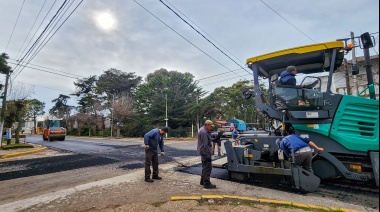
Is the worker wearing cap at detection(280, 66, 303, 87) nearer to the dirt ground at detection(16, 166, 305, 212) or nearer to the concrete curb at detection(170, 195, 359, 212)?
the concrete curb at detection(170, 195, 359, 212)

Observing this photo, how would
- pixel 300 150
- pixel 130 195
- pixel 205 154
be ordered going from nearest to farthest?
pixel 300 150 → pixel 130 195 → pixel 205 154

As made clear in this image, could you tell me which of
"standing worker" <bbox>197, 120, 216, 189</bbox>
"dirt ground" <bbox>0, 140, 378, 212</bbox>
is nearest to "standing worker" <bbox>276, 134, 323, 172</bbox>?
"dirt ground" <bbox>0, 140, 378, 212</bbox>

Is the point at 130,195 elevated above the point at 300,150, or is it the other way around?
the point at 300,150

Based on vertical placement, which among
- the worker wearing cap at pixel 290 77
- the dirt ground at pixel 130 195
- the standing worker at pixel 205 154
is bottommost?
the dirt ground at pixel 130 195

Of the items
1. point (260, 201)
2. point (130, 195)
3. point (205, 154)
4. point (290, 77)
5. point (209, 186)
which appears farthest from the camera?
point (205, 154)

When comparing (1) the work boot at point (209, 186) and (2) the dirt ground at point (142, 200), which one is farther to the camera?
A: (1) the work boot at point (209, 186)

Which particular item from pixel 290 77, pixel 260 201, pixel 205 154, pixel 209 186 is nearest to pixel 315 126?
pixel 290 77

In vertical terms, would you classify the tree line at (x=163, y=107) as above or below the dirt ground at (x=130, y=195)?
above

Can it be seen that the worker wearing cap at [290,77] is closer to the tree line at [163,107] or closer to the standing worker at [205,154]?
the standing worker at [205,154]

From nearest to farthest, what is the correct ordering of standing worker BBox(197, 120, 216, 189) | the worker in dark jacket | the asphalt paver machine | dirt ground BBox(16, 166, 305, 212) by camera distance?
dirt ground BBox(16, 166, 305, 212) < the asphalt paver machine < the worker in dark jacket < standing worker BBox(197, 120, 216, 189)

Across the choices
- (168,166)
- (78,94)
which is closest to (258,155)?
(168,166)

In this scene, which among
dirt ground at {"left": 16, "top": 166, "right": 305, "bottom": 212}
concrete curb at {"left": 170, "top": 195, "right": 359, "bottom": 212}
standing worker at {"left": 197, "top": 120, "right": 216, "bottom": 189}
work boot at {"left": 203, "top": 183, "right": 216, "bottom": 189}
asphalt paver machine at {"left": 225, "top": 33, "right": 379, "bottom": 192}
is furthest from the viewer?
standing worker at {"left": 197, "top": 120, "right": 216, "bottom": 189}

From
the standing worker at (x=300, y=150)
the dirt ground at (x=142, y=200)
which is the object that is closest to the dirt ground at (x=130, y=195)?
the dirt ground at (x=142, y=200)

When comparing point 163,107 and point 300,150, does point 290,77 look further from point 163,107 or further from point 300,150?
point 163,107
